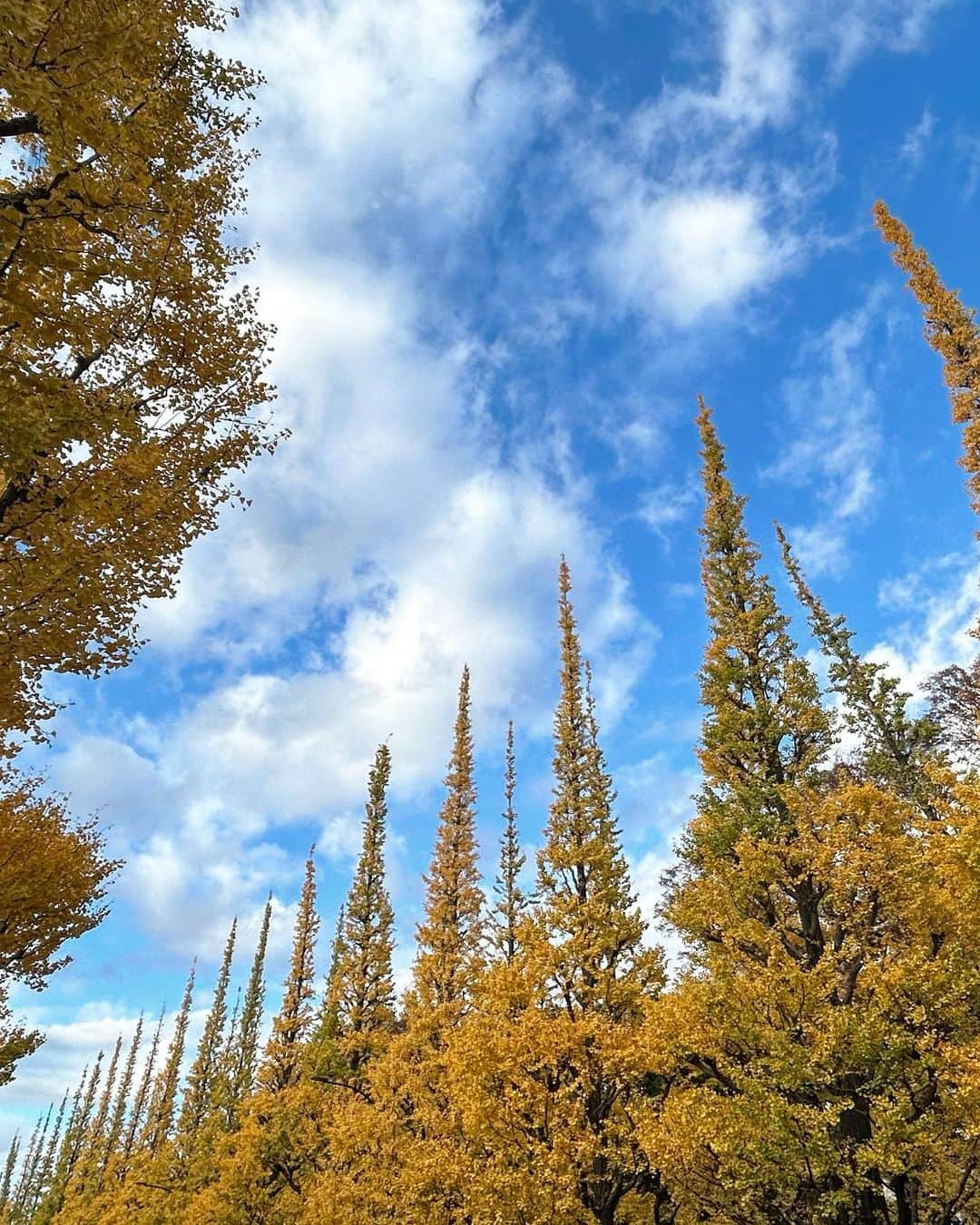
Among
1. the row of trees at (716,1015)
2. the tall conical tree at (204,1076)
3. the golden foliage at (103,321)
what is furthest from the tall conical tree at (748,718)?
the tall conical tree at (204,1076)

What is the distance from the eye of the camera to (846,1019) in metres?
10.8

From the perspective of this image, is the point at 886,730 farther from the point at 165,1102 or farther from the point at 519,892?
the point at 165,1102

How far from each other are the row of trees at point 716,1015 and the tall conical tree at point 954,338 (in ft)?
0.26

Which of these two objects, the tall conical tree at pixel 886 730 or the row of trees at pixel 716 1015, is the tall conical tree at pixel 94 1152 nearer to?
the row of trees at pixel 716 1015

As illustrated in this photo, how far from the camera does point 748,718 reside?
16.6 metres

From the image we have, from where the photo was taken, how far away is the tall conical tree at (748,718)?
51.7ft

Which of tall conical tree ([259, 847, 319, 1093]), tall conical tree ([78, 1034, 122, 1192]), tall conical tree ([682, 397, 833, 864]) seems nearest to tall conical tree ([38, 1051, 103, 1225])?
tall conical tree ([78, 1034, 122, 1192])

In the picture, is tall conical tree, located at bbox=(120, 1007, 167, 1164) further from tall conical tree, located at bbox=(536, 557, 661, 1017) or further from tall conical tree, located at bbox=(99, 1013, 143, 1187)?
tall conical tree, located at bbox=(536, 557, 661, 1017)

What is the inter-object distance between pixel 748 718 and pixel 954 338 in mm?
12834

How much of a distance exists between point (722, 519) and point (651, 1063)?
13480mm

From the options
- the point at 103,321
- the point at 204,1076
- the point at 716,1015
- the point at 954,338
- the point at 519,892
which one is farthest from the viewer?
the point at 204,1076

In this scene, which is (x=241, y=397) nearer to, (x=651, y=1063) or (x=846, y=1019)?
(x=846, y=1019)

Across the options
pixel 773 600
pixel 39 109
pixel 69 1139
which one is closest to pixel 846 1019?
pixel 773 600

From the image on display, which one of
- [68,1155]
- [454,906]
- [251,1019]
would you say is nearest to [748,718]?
[454,906]
